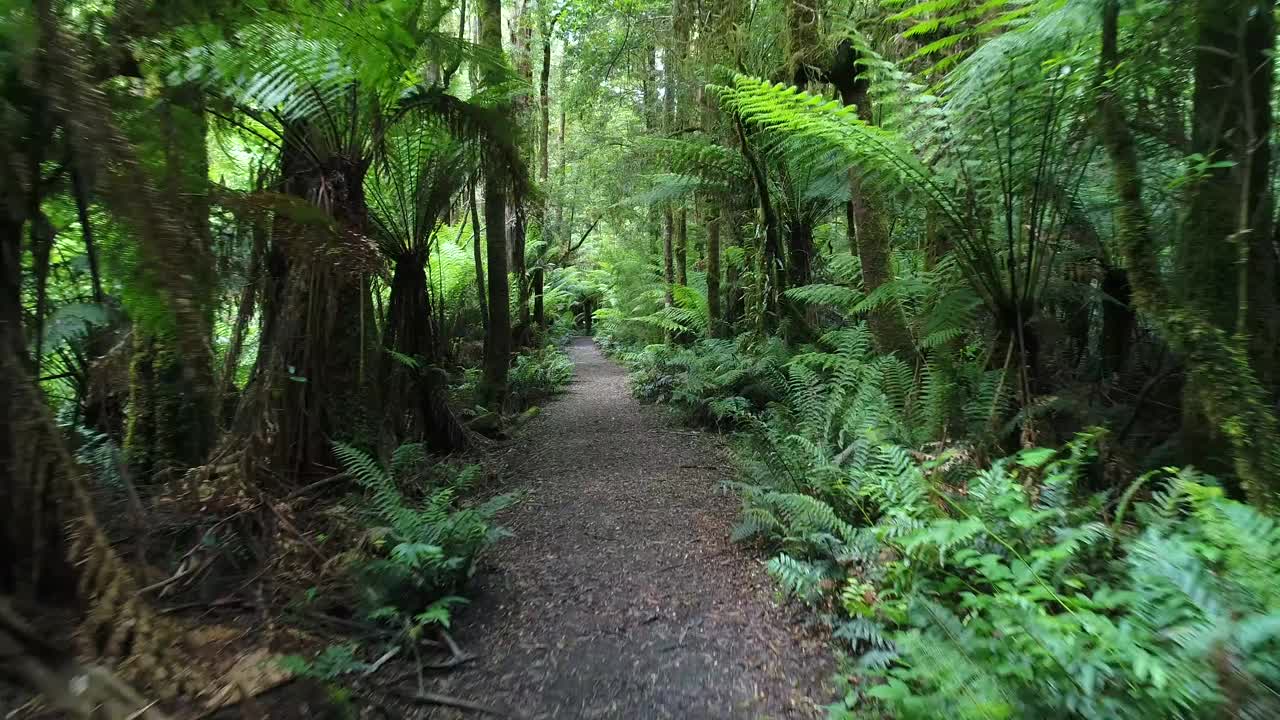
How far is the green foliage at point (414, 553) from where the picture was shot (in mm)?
2574

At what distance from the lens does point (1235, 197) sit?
2.51m

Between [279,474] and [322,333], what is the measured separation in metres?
0.86

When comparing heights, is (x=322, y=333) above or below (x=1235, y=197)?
below

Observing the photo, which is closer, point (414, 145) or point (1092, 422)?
point (1092, 422)

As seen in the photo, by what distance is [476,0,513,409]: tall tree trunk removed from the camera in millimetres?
6398

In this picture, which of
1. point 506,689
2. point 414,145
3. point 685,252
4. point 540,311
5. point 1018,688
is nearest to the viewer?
point 1018,688

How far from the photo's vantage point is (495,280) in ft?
22.7

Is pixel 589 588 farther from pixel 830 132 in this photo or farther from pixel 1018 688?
pixel 830 132

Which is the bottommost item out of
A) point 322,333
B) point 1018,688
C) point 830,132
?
point 1018,688

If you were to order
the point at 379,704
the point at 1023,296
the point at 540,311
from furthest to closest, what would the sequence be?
the point at 540,311
the point at 1023,296
the point at 379,704

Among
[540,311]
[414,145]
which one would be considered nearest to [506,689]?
[414,145]

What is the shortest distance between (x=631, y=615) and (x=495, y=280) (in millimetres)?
4810

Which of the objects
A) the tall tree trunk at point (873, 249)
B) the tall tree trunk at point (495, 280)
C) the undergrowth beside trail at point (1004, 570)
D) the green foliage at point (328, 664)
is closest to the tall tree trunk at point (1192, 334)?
the undergrowth beside trail at point (1004, 570)

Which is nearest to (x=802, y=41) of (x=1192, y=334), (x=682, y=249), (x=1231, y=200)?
(x=1231, y=200)
